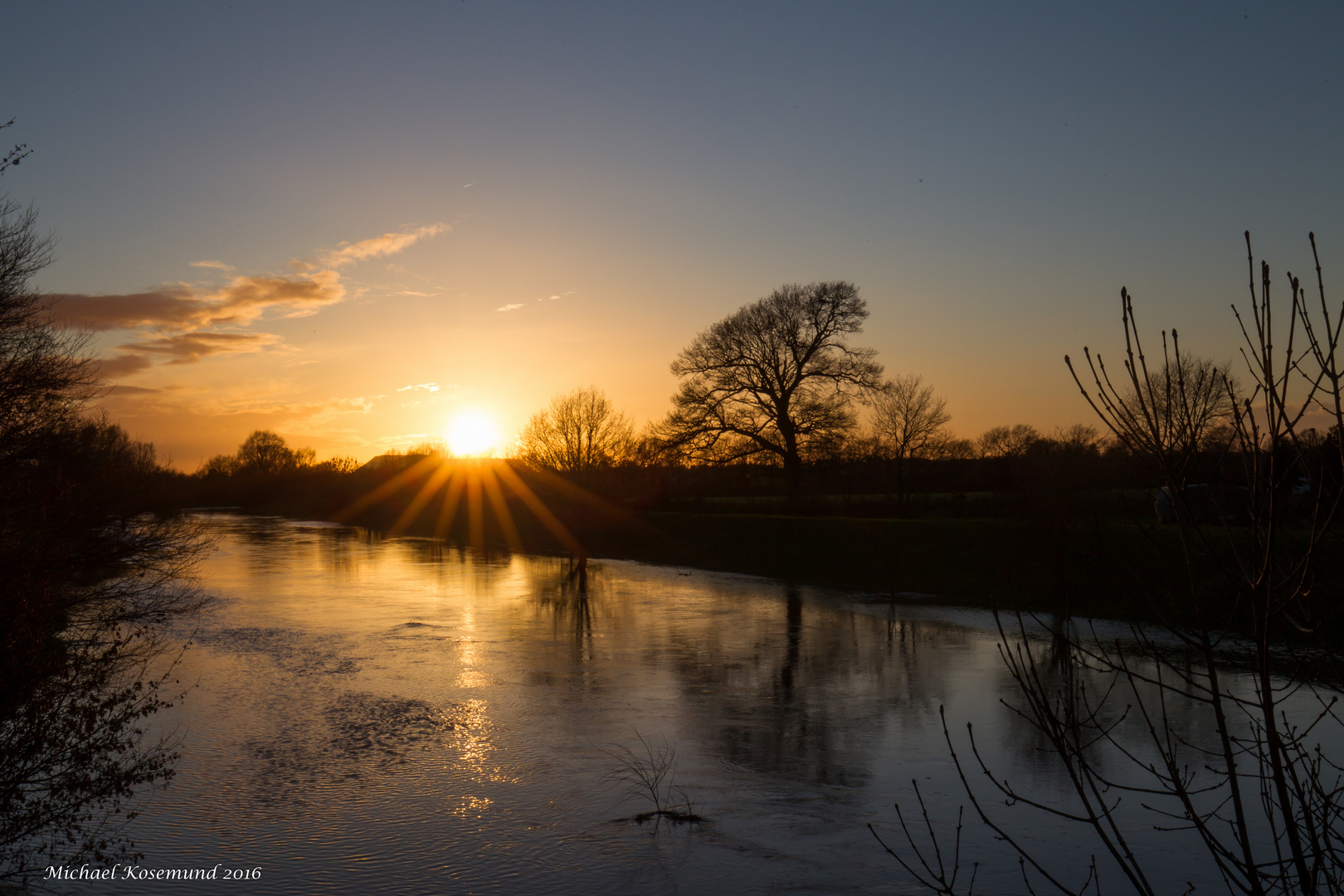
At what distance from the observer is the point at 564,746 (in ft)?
32.6

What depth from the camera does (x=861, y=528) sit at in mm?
28797

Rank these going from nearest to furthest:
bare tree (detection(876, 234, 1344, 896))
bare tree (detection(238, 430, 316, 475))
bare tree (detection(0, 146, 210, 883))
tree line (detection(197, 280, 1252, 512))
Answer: bare tree (detection(876, 234, 1344, 896)) < bare tree (detection(0, 146, 210, 883)) < tree line (detection(197, 280, 1252, 512)) < bare tree (detection(238, 430, 316, 475))

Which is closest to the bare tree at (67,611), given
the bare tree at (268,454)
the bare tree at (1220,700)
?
the bare tree at (1220,700)

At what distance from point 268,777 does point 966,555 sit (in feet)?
66.3

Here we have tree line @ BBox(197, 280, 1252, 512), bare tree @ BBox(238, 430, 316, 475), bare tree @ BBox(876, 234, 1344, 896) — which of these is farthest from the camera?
bare tree @ BBox(238, 430, 316, 475)

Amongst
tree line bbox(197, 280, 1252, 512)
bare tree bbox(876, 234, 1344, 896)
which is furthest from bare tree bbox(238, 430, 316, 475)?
bare tree bbox(876, 234, 1344, 896)

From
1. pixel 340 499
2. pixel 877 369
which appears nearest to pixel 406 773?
pixel 877 369

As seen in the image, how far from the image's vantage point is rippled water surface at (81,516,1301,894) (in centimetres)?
693

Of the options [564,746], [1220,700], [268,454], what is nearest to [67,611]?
[564,746]

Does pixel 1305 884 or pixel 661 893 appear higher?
pixel 1305 884

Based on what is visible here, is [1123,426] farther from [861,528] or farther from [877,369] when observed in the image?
[877,369]

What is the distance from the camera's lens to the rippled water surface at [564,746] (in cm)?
693

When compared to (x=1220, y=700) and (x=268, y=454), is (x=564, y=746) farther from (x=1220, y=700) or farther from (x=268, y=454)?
(x=268, y=454)

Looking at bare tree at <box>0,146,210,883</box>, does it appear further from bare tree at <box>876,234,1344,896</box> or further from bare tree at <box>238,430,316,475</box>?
bare tree at <box>238,430,316,475</box>
